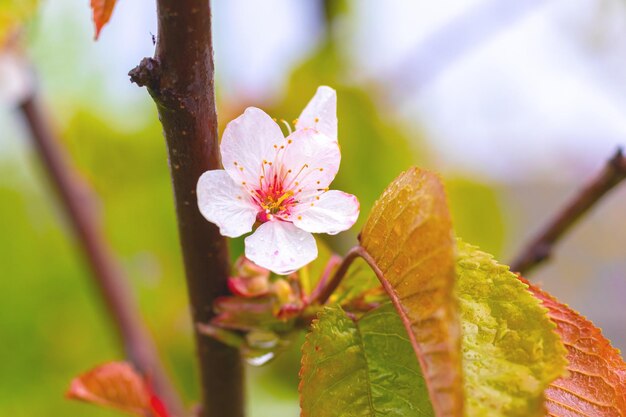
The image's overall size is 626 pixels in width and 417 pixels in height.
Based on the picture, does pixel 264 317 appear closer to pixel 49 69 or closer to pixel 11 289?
pixel 11 289

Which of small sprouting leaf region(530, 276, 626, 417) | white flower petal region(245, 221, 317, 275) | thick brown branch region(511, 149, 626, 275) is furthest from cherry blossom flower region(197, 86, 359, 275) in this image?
thick brown branch region(511, 149, 626, 275)

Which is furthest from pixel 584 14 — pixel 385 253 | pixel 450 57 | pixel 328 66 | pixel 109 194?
pixel 385 253

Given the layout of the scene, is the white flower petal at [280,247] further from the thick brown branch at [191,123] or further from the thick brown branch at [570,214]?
the thick brown branch at [570,214]

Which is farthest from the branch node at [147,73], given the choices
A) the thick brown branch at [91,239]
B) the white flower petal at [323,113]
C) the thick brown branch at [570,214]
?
the thick brown branch at [91,239]

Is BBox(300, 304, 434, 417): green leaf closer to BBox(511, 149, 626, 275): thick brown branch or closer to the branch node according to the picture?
the branch node

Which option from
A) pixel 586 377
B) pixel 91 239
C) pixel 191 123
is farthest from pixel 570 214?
pixel 91 239

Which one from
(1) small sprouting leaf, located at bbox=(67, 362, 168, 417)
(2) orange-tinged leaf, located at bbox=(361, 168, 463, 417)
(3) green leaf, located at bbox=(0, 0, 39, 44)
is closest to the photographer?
(2) orange-tinged leaf, located at bbox=(361, 168, 463, 417)
